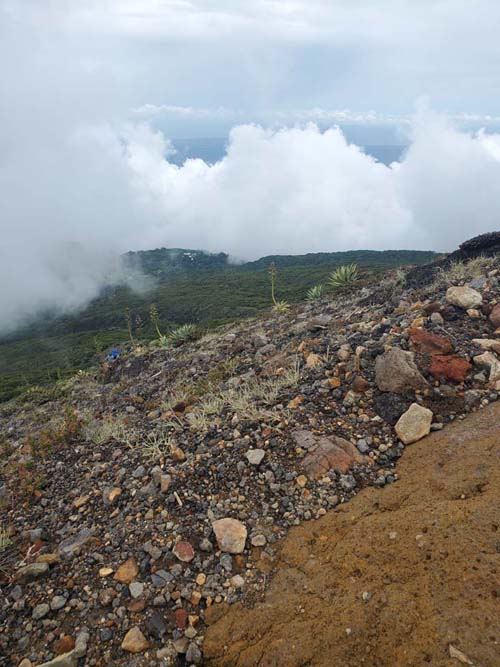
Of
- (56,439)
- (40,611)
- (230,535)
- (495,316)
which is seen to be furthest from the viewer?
(56,439)

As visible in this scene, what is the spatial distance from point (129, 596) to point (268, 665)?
121 centimetres

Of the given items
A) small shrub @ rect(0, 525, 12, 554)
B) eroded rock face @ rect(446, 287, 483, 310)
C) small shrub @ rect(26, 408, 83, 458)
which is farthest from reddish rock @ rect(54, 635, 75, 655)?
eroded rock face @ rect(446, 287, 483, 310)

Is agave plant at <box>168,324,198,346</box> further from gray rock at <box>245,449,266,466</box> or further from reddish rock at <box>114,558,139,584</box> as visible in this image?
reddish rock at <box>114,558,139,584</box>

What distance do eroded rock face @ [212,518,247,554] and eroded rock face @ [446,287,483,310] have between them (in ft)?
16.6

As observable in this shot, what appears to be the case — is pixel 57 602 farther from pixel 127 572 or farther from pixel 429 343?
pixel 429 343

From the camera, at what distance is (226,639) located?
8.62 ft

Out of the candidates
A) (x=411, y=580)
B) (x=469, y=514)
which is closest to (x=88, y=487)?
(x=411, y=580)

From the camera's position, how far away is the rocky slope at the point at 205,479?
9.56ft

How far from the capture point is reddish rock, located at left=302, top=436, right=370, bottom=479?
3.88 m

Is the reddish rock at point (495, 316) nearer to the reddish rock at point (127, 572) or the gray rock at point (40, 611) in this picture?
the reddish rock at point (127, 572)

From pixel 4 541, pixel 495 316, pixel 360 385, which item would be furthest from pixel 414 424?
pixel 4 541

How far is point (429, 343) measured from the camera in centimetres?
536

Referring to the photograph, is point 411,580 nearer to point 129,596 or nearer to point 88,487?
point 129,596

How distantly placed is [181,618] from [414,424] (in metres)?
2.86
